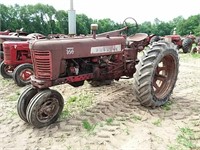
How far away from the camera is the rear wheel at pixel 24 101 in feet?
13.8

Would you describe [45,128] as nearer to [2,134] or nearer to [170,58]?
[2,134]

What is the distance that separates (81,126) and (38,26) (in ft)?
68.8

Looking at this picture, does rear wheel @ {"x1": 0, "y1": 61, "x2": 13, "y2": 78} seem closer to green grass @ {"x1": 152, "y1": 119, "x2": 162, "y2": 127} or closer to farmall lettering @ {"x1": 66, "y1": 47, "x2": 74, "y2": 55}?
farmall lettering @ {"x1": 66, "y1": 47, "x2": 74, "y2": 55}

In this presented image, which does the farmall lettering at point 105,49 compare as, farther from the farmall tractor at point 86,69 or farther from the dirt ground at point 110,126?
the dirt ground at point 110,126

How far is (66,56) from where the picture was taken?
4.30 meters

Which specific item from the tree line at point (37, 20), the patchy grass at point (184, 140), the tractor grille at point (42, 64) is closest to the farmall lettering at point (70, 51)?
the tractor grille at point (42, 64)

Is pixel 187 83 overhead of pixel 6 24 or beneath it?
beneath

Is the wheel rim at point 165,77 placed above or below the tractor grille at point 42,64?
below

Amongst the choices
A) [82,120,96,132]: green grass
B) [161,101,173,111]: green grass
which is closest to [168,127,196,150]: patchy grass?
[161,101,173,111]: green grass

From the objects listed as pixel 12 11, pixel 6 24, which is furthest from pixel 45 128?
pixel 12 11

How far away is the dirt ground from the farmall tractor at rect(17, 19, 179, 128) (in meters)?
0.22

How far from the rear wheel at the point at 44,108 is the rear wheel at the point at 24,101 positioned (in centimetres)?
22

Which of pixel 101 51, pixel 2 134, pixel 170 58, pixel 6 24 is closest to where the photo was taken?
pixel 2 134

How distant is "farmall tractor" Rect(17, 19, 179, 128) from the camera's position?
13.4ft
